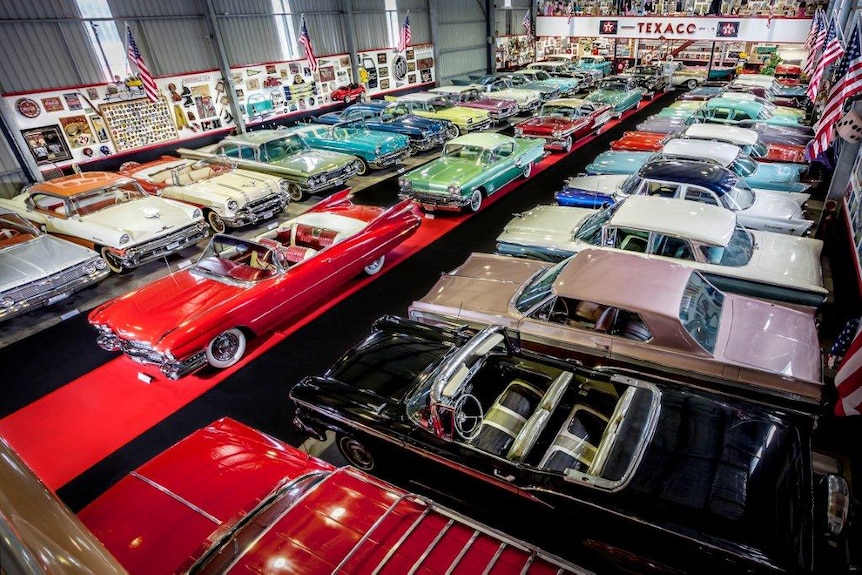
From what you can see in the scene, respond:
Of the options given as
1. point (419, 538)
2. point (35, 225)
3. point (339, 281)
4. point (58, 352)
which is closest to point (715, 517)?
point (419, 538)

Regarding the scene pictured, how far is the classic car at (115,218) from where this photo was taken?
310 inches

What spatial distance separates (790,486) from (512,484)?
5.62 ft

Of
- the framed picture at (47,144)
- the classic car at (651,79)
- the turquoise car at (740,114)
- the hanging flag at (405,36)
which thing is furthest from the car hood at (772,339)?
the classic car at (651,79)

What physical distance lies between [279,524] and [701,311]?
159 inches

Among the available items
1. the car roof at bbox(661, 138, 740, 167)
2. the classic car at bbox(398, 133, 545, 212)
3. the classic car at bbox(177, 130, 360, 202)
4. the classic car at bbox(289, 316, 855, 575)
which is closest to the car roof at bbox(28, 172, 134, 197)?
the classic car at bbox(177, 130, 360, 202)

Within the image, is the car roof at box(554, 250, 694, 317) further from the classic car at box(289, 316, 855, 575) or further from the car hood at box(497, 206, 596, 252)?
the car hood at box(497, 206, 596, 252)

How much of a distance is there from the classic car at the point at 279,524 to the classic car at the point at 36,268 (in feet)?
17.1

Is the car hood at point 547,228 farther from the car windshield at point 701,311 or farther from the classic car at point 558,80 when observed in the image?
the classic car at point 558,80

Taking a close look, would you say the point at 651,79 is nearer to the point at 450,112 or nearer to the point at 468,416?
the point at 450,112

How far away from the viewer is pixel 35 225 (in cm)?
890

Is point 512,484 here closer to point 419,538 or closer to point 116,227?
point 419,538

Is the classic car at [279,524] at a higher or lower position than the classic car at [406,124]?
lower

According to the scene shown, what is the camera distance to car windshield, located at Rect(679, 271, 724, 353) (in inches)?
165

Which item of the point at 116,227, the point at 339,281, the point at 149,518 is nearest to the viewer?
the point at 149,518
